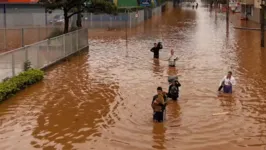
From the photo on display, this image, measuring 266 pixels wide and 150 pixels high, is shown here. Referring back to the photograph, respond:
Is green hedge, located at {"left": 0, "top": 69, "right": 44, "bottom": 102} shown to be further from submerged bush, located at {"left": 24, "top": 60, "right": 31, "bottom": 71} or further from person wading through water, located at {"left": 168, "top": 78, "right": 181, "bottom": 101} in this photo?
person wading through water, located at {"left": 168, "top": 78, "right": 181, "bottom": 101}

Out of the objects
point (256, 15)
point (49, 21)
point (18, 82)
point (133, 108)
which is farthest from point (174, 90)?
point (256, 15)

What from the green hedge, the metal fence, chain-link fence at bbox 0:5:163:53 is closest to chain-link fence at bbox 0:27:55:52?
chain-link fence at bbox 0:5:163:53

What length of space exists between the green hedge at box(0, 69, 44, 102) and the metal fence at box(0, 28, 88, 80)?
18.8 inches

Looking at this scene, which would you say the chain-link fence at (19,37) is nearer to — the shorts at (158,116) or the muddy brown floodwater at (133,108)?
the muddy brown floodwater at (133,108)

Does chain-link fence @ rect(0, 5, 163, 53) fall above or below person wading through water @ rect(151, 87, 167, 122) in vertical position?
above

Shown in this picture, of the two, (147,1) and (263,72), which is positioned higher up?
(147,1)

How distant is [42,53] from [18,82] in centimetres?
512

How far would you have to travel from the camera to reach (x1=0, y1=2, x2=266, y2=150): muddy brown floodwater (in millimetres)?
12227

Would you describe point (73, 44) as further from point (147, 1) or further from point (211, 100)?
point (147, 1)

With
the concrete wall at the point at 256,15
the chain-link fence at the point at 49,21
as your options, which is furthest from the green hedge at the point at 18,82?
the concrete wall at the point at 256,15

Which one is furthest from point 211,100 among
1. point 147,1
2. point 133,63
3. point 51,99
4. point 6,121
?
point 147,1

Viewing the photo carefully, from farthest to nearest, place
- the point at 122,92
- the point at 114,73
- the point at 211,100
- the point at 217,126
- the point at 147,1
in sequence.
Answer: the point at 147,1, the point at 114,73, the point at 122,92, the point at 211,100, the point at 217,126

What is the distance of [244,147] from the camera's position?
38.6 feet

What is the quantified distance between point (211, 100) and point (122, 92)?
3.76 meters
